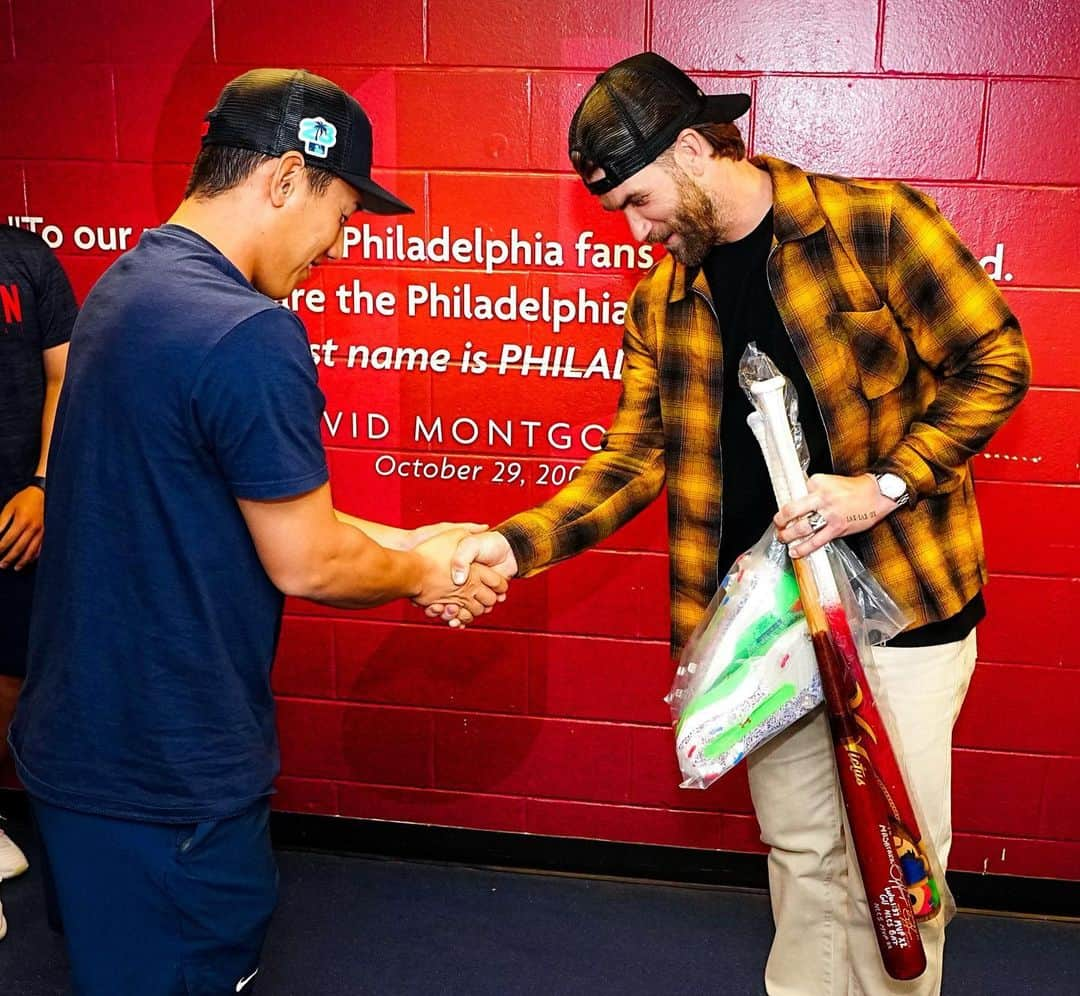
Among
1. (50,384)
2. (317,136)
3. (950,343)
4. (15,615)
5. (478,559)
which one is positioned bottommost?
(15,615)

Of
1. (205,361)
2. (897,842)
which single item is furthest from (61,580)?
(897,842)

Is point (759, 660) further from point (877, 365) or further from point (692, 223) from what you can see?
point (692, 223)

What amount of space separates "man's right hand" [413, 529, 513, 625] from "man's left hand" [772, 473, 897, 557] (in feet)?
2.02

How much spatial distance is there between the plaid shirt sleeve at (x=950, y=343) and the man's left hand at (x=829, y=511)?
0.18 ft

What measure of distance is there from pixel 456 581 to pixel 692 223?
2.55 ft

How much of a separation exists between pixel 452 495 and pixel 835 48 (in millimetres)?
1329

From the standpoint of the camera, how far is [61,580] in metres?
1.62

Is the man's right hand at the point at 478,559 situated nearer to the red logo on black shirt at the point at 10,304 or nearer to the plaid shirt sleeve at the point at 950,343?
the plaid shirt sleeve at the point at 950,343

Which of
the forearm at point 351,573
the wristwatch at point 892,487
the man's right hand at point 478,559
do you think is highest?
the wristwatch at point 892,487

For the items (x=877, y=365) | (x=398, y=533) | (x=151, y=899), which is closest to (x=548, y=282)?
(x=398, y=533)

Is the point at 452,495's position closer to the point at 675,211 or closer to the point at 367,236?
the point at 367,236

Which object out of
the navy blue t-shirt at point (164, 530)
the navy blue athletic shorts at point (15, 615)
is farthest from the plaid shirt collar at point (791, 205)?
the navy blue athletic shorts at point (15, 615)

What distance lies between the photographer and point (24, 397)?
2787 mm

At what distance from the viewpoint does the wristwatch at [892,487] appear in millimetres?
1933
